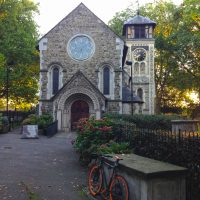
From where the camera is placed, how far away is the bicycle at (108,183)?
6.07 metres

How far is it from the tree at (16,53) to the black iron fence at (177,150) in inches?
1024

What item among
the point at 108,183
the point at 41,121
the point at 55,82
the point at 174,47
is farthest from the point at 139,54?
the point at 108,183

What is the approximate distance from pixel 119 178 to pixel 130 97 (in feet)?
77.3

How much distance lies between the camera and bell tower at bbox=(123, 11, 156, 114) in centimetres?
3891

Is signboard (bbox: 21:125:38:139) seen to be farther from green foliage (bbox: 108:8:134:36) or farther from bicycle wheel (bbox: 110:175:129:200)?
green foliage (bbox: 108:8:134:36)

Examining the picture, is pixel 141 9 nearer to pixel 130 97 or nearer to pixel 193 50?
pixel 193 50

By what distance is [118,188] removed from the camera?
619 centimetres

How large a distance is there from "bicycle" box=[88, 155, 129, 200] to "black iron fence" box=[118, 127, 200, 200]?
40.6 inches

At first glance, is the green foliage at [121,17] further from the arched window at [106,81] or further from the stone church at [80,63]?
the arched window at [106,81]

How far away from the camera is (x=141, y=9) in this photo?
48.6m

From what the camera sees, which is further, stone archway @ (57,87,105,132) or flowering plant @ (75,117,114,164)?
stone archway @ (57,87,105,132)

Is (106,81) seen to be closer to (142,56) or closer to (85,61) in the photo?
(85,61)

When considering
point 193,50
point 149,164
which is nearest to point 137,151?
point 149,164

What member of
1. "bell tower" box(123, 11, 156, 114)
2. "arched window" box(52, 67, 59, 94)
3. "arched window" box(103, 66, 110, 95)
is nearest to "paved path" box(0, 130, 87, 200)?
"arched window" box(103, 66, 110, 95)
